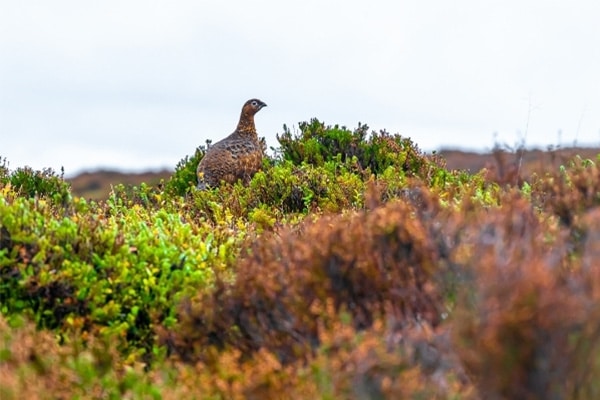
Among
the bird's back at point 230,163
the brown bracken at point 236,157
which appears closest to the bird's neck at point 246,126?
the brown bracken at point 236,157

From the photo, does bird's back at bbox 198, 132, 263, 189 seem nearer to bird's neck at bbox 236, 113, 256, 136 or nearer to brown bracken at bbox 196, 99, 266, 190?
brown bracken at bbox 196, 99, 266, 190

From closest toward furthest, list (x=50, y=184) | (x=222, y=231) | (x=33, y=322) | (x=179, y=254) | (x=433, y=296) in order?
(x=433, y=296) → (x=33, y=322) → (x=179, y=254) → (x=222, y=231) → (x=50, y=184)

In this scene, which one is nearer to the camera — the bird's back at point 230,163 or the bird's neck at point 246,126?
the bird's back at point 230,163

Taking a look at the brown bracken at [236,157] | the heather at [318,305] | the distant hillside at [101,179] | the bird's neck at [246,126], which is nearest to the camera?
the heather at [318,305]

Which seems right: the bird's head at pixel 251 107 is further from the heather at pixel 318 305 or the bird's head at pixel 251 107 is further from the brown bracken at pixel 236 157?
the heather at pixel 318 305

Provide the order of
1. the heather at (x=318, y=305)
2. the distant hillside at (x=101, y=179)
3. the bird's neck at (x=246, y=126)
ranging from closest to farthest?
1. the heather at (x=318, y=305)
2. the bird's neck at (x=246, y=126)
3. the distant hillside at (x=101, y=179)

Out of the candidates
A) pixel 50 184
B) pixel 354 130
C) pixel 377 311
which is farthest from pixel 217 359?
pixel 354 130

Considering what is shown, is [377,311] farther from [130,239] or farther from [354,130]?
[354,130]

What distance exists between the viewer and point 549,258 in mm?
4723

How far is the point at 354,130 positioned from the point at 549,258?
11.2 meters

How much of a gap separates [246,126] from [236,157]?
73 cm

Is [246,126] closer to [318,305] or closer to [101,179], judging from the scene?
[318,305]

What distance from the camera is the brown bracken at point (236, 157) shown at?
1453cm

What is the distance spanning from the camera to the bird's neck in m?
15.2
